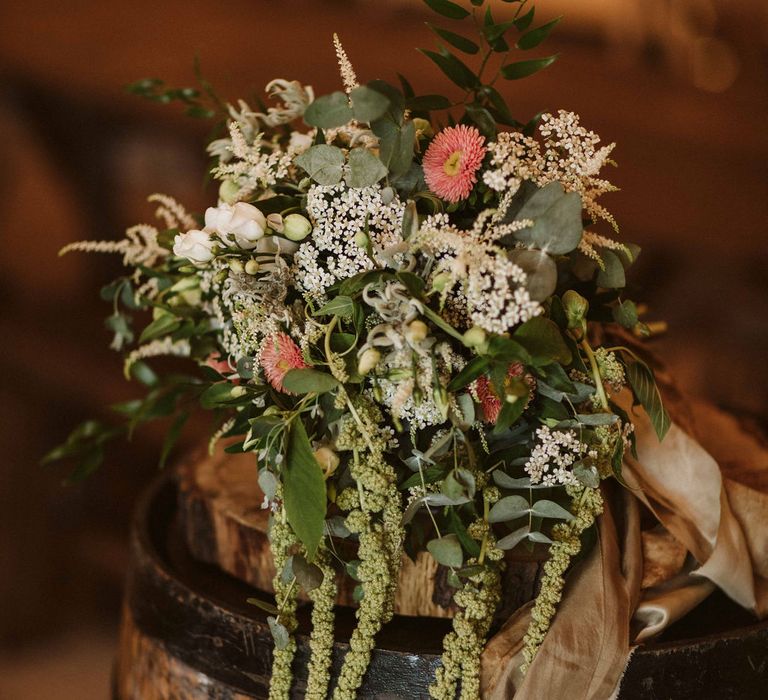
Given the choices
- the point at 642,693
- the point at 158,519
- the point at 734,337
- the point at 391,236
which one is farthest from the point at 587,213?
the point at 734,337

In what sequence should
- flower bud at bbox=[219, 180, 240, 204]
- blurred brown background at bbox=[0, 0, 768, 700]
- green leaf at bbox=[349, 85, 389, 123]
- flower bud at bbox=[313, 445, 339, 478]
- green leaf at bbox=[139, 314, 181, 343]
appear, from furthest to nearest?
blurred brown background at bbox=[0, 0, 768, 700] → green leaf at bbox=[139, 314, 181, 343] → flower bud at bbox=[219, 180, 240, 204] → flower bud at bbox=[313, 445, 339, 478] → green leaf at bbox=[349, 85, 389, 123]

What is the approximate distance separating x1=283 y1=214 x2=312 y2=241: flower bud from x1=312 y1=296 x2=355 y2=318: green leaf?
6 centimetres

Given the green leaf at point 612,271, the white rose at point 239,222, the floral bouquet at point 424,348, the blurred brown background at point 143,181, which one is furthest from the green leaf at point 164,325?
the blurred brown background at point 143,181

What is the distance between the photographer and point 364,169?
68 centimetres

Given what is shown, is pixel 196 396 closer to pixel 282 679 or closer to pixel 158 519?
pixel 158 519

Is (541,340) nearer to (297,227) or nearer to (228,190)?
(297,227)

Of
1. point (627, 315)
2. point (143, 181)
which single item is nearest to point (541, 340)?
point (627, 315)

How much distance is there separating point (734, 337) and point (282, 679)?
57.3 inches

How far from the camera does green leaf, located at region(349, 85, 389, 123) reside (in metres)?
0.61

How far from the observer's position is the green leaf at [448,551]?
0.69m

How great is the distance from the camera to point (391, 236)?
0.70m

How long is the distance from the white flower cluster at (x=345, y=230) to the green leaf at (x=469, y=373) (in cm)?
12

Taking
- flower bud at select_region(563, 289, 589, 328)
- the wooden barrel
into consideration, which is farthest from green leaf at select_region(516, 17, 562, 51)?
the wooden barrel

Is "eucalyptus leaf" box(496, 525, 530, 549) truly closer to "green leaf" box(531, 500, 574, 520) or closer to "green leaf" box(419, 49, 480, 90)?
"green leaf" box(531, 500, 574, 520)
